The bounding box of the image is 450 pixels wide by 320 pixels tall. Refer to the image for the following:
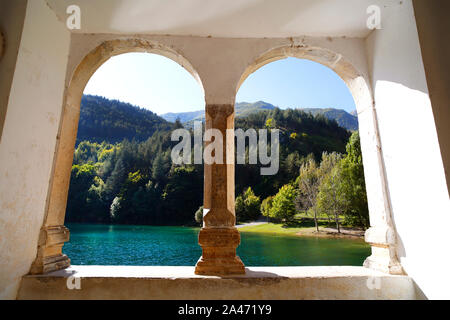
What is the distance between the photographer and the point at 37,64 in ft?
8.43

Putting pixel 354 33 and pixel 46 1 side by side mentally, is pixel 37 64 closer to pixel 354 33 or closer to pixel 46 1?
pixel 46 1

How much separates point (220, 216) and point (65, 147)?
2048 millimetres

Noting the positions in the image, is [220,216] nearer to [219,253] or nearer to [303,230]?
[219,253]

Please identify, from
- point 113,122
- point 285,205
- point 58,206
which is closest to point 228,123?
point 58,206

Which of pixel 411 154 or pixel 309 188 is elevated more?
pixel 309 188

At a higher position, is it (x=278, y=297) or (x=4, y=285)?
(x=4, y=285)

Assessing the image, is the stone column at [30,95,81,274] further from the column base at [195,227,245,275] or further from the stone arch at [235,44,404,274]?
the stone arch at [235,44,404,274]

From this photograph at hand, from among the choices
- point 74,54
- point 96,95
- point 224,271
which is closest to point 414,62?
point 224,271

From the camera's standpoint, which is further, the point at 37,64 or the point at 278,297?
the point at 37,64

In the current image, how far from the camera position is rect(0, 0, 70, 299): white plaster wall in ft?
7.32

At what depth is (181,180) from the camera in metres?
41.8

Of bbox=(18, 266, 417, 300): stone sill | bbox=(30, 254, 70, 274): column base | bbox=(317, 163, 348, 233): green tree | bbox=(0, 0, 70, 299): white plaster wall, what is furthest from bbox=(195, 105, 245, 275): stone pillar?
bbox=(317, 163, 348, 233): green tree

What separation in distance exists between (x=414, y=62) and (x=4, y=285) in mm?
4436

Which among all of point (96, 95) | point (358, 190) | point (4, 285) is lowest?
point (4, 285)
